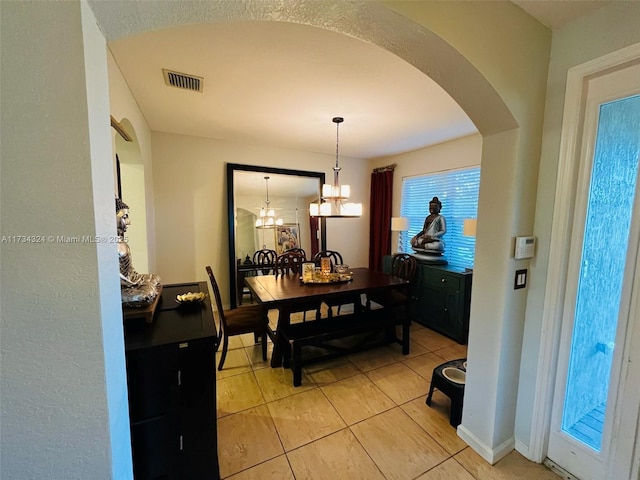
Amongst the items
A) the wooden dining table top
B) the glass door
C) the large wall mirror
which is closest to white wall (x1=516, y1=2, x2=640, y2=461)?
the glass door

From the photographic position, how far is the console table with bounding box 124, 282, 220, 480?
3.62ft

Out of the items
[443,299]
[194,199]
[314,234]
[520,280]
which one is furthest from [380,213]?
[520,280]

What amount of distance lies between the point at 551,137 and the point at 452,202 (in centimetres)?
226

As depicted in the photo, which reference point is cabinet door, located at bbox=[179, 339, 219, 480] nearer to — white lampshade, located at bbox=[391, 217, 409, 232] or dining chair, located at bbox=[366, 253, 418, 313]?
dining chair, located at bbox=[366, 253, 418, 313]

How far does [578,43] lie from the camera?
135 cm

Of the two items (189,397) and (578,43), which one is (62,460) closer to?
(189,397)

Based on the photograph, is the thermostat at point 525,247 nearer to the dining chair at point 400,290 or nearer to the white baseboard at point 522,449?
the white baseboard at point 522,449

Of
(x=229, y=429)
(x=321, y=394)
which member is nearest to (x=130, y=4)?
(x=229, y=429)

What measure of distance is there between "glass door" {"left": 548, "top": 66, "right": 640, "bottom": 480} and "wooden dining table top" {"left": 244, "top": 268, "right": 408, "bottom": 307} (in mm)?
1468

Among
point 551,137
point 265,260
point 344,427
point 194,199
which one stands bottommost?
point 344,427

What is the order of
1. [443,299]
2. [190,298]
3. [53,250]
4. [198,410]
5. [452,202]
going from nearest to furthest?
1. [53,250]
2. [198,410]
3. [190,298]
4. [443,299]
5. [452,202]

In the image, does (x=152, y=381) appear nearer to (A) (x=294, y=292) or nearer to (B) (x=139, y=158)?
(A) (x=294, y=292)

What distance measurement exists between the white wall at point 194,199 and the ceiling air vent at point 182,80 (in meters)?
1.51

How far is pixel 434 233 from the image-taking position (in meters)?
3.54
